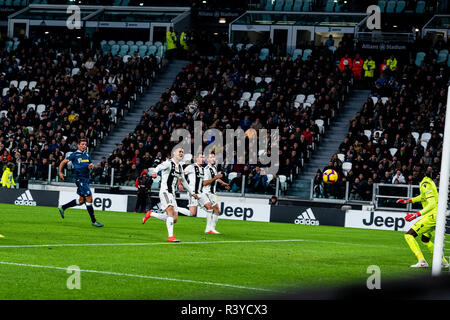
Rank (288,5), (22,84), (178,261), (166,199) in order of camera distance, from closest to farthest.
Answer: (178,261) → (166,199) → (22,84) → (288,5)

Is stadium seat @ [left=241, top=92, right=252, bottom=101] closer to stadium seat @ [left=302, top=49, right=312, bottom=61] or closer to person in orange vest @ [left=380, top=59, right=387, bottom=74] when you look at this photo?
stadium seat @ [left=302, top=49, right=312, bottom=61]

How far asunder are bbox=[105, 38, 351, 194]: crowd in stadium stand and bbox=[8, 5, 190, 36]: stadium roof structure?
864 cm

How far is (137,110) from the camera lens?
144ft

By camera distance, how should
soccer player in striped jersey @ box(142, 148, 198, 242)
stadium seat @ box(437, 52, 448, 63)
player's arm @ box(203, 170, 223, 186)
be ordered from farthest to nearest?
stadium seat @ box(437, 52, 448, 63), player's arm @ box(203, 170, 223, 186), soccer player in striped jersey @ box(142, 148, 198, 242)

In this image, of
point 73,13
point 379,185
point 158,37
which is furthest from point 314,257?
point 73,13

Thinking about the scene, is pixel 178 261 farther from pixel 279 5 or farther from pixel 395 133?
pixel 279 5

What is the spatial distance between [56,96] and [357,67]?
15920mm

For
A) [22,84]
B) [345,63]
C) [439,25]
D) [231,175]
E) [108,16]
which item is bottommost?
[231,175]

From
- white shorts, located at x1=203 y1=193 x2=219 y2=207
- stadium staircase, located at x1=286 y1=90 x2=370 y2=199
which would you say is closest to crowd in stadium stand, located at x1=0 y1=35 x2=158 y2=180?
stadium staircase, located at x1=286 y1=90 x2=370 y2=199

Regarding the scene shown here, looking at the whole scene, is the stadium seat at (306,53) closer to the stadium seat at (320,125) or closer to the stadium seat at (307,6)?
the stadium seat at (307,6)

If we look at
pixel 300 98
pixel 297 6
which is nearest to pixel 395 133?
pixel 300 98

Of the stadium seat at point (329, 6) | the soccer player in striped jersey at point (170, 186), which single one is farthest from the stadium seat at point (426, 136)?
the soccer player in striped jersey at point (170, 186)

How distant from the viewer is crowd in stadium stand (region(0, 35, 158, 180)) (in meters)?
39.3

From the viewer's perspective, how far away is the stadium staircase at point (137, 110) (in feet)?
135
